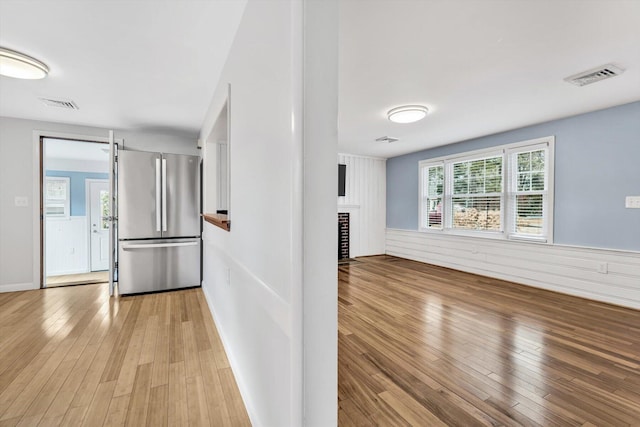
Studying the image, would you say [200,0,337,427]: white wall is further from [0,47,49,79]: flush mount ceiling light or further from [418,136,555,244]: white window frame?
[418,136,555,244]: white window frame

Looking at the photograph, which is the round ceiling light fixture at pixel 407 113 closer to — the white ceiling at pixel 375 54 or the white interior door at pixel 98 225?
the white ceiling at pixel 375 54

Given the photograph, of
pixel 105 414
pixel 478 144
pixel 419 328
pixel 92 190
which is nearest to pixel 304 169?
pixel 105 414

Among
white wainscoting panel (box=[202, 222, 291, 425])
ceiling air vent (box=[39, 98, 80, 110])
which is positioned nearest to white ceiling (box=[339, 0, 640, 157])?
white wainscoting panel (box=[202, 222, 291, 425])

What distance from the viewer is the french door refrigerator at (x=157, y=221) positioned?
3.69 m

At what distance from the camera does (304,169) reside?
90cm

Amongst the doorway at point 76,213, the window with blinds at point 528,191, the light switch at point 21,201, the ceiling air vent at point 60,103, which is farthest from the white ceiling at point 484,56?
the doorway at point 76,213

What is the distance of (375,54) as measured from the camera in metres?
2.24

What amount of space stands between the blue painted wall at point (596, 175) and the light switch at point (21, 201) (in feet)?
23.5

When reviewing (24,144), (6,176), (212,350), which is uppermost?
(24,144)

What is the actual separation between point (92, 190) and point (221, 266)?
18.8ft

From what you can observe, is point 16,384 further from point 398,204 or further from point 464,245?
point 398,204

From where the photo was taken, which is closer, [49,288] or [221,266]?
[221,266]

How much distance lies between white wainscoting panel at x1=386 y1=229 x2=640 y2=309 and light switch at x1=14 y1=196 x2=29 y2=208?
6.54 metres

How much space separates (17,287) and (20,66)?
3.21 m
